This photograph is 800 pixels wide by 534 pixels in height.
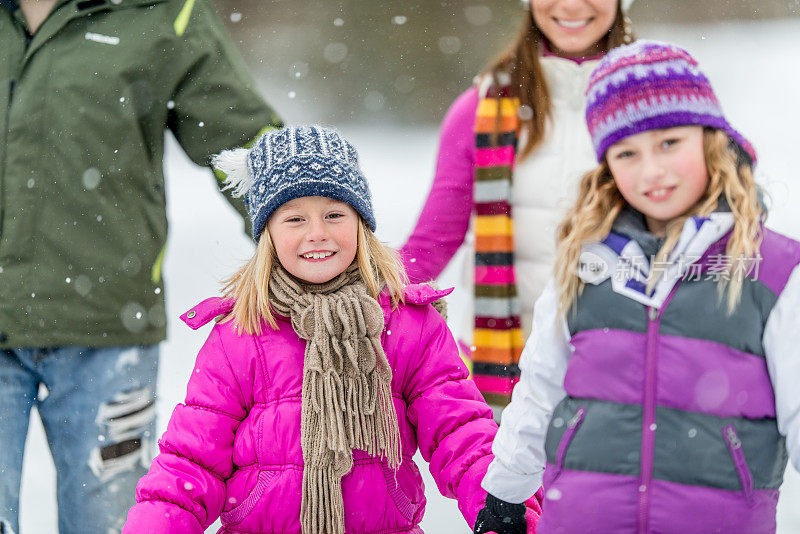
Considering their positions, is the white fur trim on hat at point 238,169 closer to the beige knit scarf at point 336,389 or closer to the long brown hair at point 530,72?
the beige knit scarf at point 336,389

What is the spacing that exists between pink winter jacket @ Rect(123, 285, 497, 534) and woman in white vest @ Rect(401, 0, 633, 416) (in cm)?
36

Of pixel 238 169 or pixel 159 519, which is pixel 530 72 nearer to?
pixel 238 169

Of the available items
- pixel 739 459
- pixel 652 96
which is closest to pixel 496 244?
pixel 652 96

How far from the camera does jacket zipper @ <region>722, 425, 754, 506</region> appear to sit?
126 cm

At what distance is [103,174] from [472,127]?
33.6 inches

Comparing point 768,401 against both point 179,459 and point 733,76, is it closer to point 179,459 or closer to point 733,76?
point 179,459

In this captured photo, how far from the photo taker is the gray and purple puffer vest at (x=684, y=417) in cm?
127

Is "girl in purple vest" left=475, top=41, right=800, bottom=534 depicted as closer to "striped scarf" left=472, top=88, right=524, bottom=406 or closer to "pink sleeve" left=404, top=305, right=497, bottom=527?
"pink sleeve" left=404, top=305, right=497, bottom=527

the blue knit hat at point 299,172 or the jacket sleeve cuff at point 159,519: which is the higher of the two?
the blue knit hat at point 299,172

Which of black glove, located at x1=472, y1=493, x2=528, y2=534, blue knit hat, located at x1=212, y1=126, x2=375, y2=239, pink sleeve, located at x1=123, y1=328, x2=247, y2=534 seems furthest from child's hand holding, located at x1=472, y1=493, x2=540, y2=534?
blue knit hat, located at x1=212, y1=126, x2=375, y2=239

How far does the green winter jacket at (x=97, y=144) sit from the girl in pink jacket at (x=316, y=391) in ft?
1.46

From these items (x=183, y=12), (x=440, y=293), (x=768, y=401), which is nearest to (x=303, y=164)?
(x=440, y=293)

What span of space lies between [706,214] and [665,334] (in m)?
0.19

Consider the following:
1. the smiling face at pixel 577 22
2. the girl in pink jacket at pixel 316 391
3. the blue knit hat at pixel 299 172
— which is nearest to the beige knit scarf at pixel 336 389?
the girl in pink jacket at pixel 316 391
